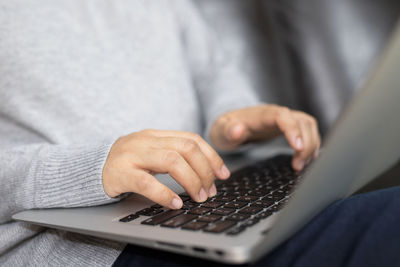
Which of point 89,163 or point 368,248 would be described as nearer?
point 368,248

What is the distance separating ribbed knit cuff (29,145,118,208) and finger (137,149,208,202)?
0.22ft

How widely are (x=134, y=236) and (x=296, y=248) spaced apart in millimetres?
157

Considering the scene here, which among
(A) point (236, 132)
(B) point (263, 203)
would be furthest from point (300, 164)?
(B) point (263, 203)

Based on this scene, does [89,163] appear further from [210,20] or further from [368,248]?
[210,20]

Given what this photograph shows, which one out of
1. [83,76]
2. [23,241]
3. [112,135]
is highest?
[83,76]

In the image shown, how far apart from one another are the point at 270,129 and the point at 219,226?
0.43 metres

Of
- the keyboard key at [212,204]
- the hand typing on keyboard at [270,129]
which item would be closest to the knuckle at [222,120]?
the hand typing on keyboard at [270,129]

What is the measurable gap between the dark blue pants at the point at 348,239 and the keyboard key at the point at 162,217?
0.05 meters

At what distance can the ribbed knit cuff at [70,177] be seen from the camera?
0.51 meters

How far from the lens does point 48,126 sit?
0.68 m

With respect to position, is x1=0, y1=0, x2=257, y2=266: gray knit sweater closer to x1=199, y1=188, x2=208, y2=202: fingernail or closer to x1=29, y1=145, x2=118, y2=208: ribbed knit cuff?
x1=29, y1=145, x2=118, y2=208: ribbed knit cuff

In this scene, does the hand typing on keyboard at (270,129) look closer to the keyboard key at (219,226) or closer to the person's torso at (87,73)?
the person's torso at (87,73)

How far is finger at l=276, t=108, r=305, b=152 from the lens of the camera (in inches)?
26.7

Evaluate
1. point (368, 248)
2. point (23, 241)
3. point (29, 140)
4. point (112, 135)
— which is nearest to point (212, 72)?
point (112, 135)
